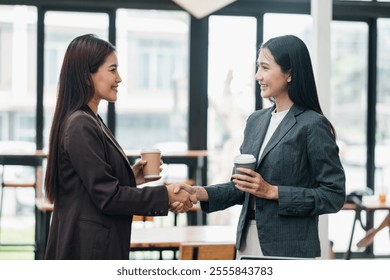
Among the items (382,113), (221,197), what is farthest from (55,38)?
(221,197)

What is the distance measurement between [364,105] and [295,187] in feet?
→ 15.0

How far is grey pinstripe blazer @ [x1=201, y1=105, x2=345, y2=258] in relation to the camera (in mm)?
1892

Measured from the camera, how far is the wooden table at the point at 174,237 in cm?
318

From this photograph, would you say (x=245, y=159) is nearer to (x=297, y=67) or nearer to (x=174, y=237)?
(x=297, y=67)

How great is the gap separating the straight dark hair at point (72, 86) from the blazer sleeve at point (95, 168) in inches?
2.0

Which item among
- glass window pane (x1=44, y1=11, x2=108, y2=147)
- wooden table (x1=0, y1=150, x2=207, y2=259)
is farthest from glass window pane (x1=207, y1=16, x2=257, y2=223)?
glass window pane (x1=44, y1=11, x2=108, y2=147)

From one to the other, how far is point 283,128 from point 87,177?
2.14ft

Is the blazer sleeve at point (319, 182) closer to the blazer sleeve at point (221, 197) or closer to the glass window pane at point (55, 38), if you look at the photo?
the blazer sleeve at point (221, 197)

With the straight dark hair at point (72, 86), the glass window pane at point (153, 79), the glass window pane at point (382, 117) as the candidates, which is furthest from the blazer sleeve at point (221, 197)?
the glass window pane at point (382, 117)

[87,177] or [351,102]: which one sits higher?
[351,102]

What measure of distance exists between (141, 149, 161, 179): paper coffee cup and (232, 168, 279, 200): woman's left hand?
14.7 inches

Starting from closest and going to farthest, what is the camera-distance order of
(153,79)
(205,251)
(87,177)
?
(87,177), (205,251), (153,79)

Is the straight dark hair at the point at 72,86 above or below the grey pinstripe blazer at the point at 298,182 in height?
above

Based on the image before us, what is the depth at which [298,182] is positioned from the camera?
1934 millimetres
